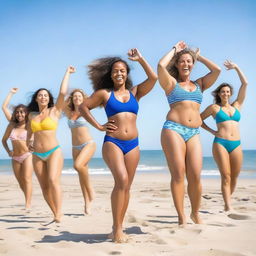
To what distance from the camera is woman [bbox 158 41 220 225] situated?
5.57 metres

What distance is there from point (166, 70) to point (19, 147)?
445cm

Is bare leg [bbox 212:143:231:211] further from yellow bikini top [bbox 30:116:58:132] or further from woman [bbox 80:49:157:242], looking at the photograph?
yellow bikini top [bbox 30:116:58:132]

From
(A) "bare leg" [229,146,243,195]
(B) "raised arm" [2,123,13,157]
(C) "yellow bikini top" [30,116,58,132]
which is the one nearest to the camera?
(C) "yellow bikini top" [30,116,58,132]

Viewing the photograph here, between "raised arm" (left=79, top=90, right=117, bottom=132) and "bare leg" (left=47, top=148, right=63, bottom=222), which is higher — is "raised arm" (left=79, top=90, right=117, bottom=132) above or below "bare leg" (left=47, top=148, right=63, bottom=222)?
above

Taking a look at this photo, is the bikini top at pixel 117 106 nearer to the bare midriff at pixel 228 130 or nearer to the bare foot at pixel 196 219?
the bare foot at pixel 196 219

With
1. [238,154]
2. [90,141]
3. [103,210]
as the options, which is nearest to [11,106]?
[90,141]

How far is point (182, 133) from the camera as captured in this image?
5.60 meters

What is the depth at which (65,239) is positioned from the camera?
5.14 m

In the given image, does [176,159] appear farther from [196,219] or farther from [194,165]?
[196,219]

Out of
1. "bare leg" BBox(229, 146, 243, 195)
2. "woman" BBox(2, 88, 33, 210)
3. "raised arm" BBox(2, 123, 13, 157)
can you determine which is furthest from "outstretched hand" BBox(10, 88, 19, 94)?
Answer: "bare leg" BBox(229, 146, 243, 195)

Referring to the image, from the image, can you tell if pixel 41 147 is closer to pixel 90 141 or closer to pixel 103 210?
pixel 90 141

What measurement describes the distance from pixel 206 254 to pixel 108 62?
2732 mm

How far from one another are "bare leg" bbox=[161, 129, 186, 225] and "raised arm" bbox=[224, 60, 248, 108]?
2.76m

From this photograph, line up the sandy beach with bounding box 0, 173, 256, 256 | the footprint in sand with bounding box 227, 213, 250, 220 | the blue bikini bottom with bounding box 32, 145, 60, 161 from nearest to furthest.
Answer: the sandy beach with bounding box 0, 173, 256, 256 → the footprint in sand with bounding box 227, 213, 250, 220 → the blue bikini bottom with bounding box 32, 145, 60, 161
